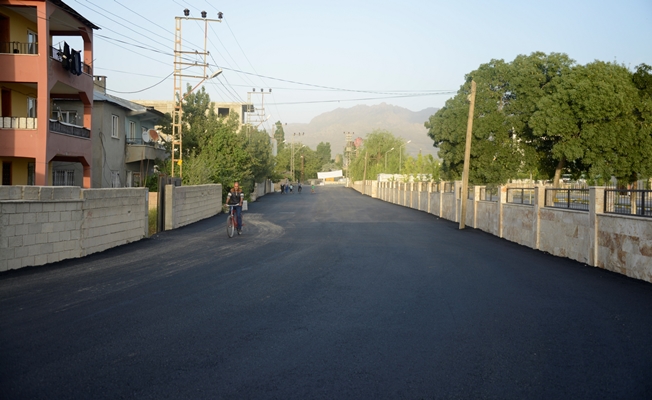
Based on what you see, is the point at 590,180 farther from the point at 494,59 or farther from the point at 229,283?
the point at 229,283

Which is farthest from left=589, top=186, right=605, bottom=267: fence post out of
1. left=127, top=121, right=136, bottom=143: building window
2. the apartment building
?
left=127, top=121, right=136, bottom=143: building window

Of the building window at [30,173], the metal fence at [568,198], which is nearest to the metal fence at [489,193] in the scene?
the metal fence at [568,198]

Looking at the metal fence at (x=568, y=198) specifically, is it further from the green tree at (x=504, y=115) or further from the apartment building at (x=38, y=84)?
the green tree at (x=504, y=115)

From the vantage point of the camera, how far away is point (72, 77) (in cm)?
2423

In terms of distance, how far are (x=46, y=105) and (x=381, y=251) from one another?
14.5 m

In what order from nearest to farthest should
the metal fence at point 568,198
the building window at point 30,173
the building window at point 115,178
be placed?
1. the metal fence at point 568,198
2. the building window at point 30,173
3. the building window at point 115,178

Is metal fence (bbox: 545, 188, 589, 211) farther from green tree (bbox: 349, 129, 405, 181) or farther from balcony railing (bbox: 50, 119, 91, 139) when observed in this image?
green tree (bbox: 349, 129, 405, 181)

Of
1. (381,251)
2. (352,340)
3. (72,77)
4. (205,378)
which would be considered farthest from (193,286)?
(72,77)

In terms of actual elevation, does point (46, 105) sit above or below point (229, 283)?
above

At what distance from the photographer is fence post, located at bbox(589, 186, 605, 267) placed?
13.4 meters

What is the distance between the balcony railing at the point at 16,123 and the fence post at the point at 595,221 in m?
19.9

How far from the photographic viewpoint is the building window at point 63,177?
94.1ft

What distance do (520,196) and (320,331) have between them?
15.1 metres

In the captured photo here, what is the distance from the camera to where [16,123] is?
2189cm
